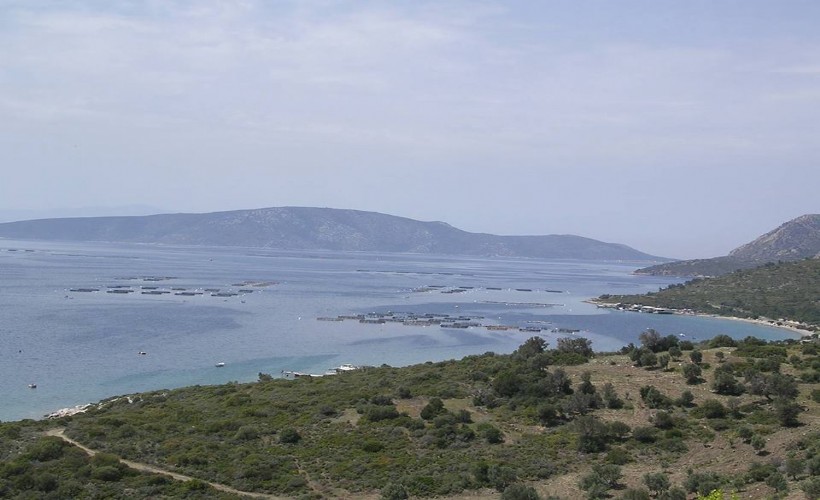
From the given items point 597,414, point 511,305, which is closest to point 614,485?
point 597,414

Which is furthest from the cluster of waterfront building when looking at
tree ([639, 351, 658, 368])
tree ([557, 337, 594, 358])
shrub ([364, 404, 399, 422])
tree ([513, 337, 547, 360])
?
shrub ([364, 404, 399, 422])

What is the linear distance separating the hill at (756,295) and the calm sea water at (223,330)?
7424 millimetres

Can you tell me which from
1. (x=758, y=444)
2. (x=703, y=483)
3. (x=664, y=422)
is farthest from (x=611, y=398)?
(x=703, y=483)

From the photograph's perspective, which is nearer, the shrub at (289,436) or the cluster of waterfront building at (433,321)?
the shrub at (289,436)

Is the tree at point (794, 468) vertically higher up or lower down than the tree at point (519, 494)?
higher up

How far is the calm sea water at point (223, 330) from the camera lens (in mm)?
54656

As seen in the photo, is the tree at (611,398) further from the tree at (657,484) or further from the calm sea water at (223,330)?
the calm sea water at (223,330)

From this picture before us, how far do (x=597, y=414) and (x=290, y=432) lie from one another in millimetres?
11987

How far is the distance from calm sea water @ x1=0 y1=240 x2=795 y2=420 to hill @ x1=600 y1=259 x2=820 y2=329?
7424 millimetres

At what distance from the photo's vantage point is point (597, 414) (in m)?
27.6

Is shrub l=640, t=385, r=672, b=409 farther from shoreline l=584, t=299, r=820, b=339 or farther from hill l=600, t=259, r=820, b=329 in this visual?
hill l=600, t=259, r=820, b=329

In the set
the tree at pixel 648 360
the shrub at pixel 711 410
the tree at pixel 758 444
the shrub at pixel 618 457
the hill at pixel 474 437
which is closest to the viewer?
the hill at pixel 474 437

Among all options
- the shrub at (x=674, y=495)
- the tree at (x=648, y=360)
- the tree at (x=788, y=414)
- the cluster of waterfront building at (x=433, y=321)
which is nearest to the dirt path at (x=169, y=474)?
the shrub at (x=674, y=495)

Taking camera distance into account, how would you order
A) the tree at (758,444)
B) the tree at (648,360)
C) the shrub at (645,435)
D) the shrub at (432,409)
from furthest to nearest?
the tree at (648,360)
the shrub at (432,409)
the shrub at (645,435)
the tree at (758,444)
